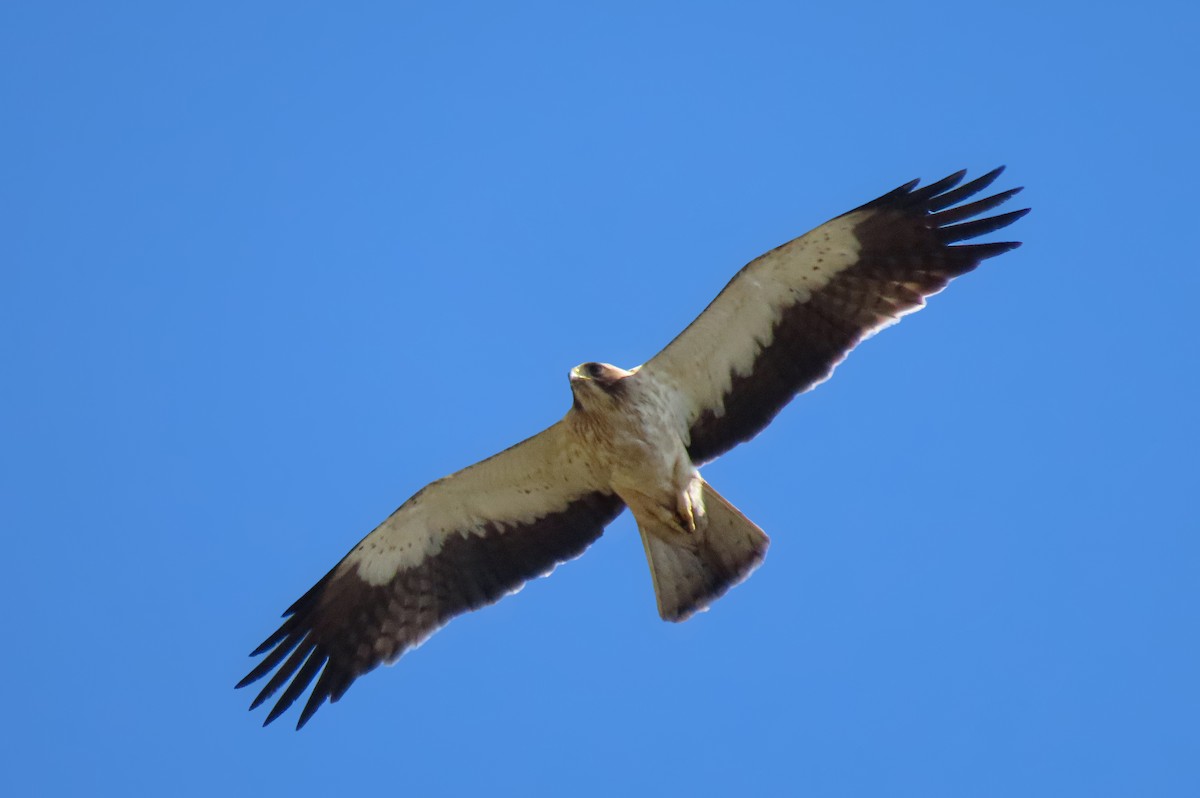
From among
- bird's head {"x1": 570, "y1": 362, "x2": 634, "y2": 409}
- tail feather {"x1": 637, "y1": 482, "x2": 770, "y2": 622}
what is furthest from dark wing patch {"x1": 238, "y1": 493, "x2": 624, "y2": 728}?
bird's head {"x1": 570, "y1": 362, "x2": 634, "y2": 409}

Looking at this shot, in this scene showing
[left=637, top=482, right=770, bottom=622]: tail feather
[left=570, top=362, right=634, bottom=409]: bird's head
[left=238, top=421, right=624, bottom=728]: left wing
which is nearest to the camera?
[left=570, top=362, right=634, bottom=409]: bird's head

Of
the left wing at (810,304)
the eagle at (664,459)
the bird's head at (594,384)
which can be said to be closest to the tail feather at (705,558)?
the eagle at (664,459)

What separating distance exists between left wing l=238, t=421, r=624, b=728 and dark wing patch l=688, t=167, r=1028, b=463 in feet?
3.39

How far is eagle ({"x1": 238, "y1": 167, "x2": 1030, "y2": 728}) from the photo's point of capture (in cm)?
991

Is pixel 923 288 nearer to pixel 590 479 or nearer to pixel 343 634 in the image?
pixel 590 479

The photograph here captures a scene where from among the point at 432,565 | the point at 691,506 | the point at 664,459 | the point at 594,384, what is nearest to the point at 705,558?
the point at 691,506

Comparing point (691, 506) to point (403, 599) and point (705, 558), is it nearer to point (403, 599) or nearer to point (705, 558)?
point (705, 558)

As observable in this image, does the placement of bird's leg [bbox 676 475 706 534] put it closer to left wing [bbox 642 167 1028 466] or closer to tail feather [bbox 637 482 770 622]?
tail feather [bbox 637 482 770 622]

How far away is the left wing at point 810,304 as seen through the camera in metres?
9.92

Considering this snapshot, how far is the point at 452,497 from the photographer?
1059 cm

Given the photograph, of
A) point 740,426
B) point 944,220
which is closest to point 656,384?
point 740,426

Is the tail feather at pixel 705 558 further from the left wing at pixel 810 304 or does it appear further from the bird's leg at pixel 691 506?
the left wing at pixel 810 304

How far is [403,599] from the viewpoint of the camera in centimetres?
1080

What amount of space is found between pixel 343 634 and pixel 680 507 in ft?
8.92
